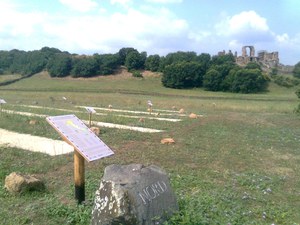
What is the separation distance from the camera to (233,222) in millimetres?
6477

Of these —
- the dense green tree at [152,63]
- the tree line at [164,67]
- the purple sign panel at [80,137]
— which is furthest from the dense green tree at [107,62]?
the purple sign panel at [80,137]

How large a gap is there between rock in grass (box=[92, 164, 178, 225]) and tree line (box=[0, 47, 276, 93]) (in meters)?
62.6

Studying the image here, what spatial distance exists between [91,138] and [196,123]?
12865mm

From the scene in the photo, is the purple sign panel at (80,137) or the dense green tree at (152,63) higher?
the dense green tree at (152,63)

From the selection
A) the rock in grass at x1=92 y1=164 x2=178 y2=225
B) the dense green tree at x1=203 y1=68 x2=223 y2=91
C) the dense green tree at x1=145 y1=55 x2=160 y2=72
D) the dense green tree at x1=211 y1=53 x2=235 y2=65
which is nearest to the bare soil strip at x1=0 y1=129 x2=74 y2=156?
the rock in grass at x1=92 y1=164 x2=178 y2=225

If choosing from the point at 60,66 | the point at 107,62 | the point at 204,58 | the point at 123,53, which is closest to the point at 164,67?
the point at 204,58

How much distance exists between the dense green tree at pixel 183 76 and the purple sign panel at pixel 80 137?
219ft

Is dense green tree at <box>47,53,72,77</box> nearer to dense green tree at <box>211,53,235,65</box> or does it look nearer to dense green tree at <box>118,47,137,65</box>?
dense green tree at <box>118,47,137,65</box>

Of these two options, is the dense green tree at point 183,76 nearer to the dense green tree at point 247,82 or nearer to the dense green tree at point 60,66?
the dense green tree at point 247,82

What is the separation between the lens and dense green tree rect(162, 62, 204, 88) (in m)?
73.8

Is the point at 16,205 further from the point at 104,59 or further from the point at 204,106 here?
the point at 104,59

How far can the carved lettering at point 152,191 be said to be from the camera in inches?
225

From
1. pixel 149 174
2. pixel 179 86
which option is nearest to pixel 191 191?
pixel 149 174

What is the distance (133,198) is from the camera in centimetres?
553
